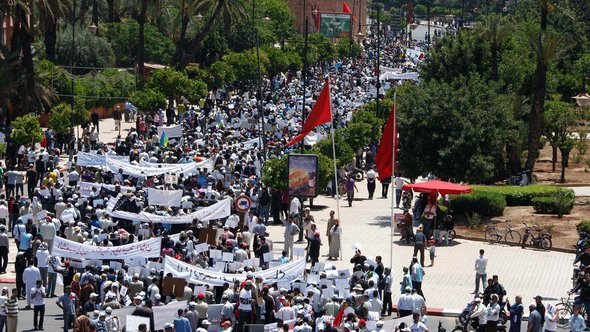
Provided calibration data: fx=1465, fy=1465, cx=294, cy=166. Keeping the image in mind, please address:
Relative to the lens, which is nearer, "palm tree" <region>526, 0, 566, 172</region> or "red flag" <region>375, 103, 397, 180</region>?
"red flag" <region>375, 103, 397, 180</region>

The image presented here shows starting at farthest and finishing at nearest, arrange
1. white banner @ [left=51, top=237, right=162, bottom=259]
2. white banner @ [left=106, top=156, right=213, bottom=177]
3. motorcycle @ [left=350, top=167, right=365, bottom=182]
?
motorcycle @ [left=350, top=167, right=365, bottom=182]
white banner @ [left=106, top=156, right=213, bottom=177]
white banner @ [left=51, top=237, right=162, bottom=259]

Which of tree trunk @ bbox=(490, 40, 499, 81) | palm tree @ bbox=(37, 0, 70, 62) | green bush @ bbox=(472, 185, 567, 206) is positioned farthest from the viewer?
palm tree @ bbox=(37, 0, 70, 62)

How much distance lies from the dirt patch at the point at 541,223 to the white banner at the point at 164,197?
27.3 feet

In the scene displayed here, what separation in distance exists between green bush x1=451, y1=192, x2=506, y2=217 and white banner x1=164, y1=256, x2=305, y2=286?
14.0 meters

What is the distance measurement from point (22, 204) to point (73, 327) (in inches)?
424

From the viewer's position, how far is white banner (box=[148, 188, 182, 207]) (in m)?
38.4

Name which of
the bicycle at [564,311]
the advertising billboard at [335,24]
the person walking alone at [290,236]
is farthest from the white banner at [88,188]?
the advertising billboard at [335,24]

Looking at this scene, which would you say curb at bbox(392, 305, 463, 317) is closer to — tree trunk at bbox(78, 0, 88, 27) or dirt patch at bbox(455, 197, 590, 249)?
dirt patch at bbox(455, 197, 590, 249)

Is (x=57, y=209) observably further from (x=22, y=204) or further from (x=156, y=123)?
(x=156, y=123)

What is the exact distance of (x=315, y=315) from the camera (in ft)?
93.9

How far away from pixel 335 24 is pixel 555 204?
11180 cm

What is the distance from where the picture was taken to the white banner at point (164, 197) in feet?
126

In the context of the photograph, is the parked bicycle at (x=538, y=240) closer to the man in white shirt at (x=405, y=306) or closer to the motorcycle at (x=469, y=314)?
the motorcycle at (x=469, y=314)

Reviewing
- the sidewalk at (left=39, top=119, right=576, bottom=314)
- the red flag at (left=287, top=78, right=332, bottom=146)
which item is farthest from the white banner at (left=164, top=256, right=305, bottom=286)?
the red flag at (left=287, top=78, right=332, bottom=146)
